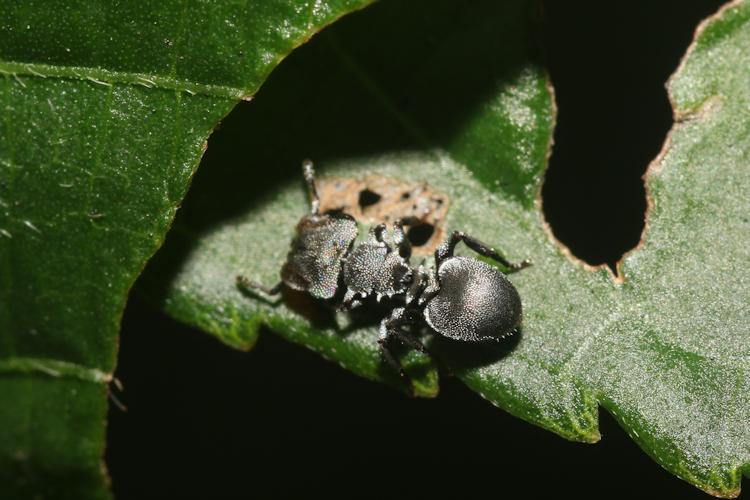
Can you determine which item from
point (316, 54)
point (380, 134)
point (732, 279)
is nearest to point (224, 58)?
point (316, 54)

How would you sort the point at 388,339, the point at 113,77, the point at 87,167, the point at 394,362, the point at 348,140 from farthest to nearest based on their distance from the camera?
1. the point at 348,140
2. the point at 388,339
3. the point at 394,362
4. the point at 87,167
5. the point at 113,77

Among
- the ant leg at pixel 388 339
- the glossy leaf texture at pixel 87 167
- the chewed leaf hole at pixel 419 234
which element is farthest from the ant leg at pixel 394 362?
the glossy leaf texture at pixel 87 167

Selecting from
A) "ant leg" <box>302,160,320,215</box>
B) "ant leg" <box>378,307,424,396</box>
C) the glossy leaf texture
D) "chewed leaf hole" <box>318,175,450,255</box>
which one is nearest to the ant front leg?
"chewed leaf hole" <box>318,175,450,255</box>

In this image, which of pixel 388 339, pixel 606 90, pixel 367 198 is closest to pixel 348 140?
pixel 367 198

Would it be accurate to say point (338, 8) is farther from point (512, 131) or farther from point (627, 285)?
point (627, 285)

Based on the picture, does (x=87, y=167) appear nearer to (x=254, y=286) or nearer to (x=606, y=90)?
(x=254, y=286)

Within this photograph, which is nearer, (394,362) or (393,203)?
(394,362)
